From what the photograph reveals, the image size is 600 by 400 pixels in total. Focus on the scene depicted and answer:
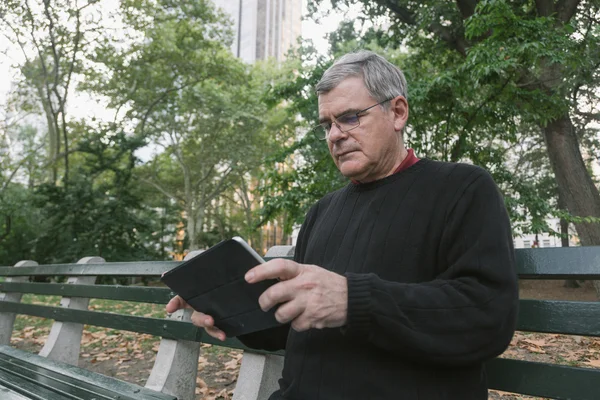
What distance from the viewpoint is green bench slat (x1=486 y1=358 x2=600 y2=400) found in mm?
1349

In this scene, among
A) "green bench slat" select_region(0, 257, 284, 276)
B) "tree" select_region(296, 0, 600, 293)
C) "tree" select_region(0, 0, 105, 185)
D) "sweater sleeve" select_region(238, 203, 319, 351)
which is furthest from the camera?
"tree" select_region(0, 0, 105, 185)

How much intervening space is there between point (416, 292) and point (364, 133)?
2.42 feet

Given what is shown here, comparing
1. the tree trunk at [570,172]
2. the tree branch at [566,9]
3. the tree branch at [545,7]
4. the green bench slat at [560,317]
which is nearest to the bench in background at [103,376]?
the green bench slat at [560,317]

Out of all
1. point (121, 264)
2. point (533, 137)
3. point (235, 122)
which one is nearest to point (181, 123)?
point (235, 122)

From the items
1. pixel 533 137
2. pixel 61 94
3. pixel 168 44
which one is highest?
pixel 168 44

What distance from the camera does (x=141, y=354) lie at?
17.5ft

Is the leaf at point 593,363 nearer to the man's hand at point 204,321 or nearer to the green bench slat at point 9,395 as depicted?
the man's hand at point 204,321

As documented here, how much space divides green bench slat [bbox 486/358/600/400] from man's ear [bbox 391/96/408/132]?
35.2 inches

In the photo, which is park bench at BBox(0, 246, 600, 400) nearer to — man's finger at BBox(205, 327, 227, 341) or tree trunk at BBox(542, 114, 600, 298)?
man's finger at BBox(205, 327, 227, 341)

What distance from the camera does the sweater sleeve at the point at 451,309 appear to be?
1.22 m

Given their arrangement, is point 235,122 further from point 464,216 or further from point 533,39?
point 464,216

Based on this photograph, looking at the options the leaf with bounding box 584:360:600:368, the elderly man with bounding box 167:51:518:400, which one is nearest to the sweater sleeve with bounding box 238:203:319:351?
the elderly man with bounding box 167:51:518:400

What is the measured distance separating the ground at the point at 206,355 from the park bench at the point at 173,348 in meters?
1.00

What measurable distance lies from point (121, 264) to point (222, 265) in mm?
2065
